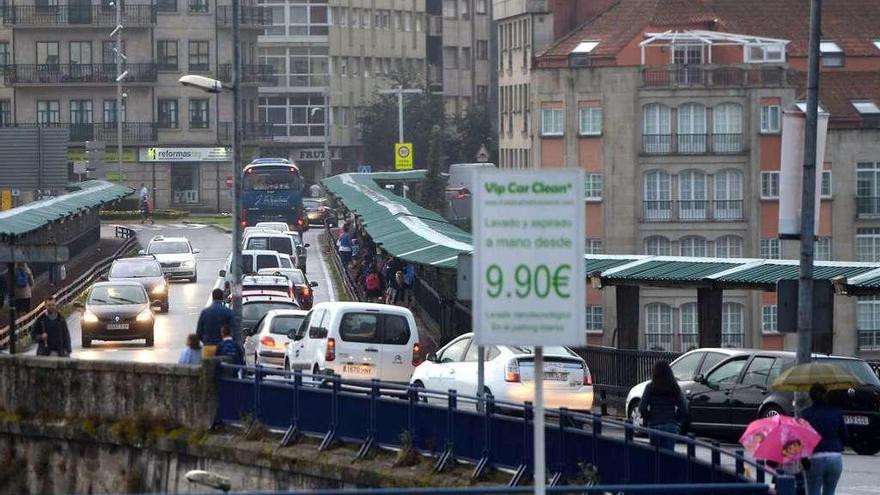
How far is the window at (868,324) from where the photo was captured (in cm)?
9381

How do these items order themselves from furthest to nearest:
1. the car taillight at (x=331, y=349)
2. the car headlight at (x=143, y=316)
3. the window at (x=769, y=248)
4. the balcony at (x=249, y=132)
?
the balcony at (x=249, y=132)
the window at (x=769, y=248)
the car headlight at (x=143, y=316)
the car taillight at (x=331, y=349)

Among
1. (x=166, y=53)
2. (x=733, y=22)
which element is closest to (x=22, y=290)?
(x=733, y=22)

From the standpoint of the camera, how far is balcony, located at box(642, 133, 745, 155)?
328 ft

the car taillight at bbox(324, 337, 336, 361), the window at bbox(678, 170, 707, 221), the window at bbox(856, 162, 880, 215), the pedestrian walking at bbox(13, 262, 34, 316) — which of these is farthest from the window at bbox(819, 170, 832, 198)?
the car taillight at bbox(324, 337, 336, 361)

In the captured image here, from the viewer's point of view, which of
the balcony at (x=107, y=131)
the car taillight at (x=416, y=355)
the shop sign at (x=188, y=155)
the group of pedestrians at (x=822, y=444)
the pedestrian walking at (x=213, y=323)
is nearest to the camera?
the group of pedestrians at (x=822, y=444)

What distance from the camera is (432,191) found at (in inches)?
4136

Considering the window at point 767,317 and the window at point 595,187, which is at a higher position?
the window at point 595,187

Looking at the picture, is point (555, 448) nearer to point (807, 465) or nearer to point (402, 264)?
point (807, 465)

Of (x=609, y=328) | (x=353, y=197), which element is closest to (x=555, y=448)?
(x=353, y=197)

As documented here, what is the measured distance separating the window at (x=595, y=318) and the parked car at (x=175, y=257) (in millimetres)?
33299

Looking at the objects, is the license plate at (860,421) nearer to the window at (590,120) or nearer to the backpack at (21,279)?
the backpack at (21,279)

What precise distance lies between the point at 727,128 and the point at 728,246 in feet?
18.3

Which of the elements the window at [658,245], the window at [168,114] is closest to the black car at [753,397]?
the window at [658,245]

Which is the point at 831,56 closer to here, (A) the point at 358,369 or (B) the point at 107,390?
(A) the point at 358,369
